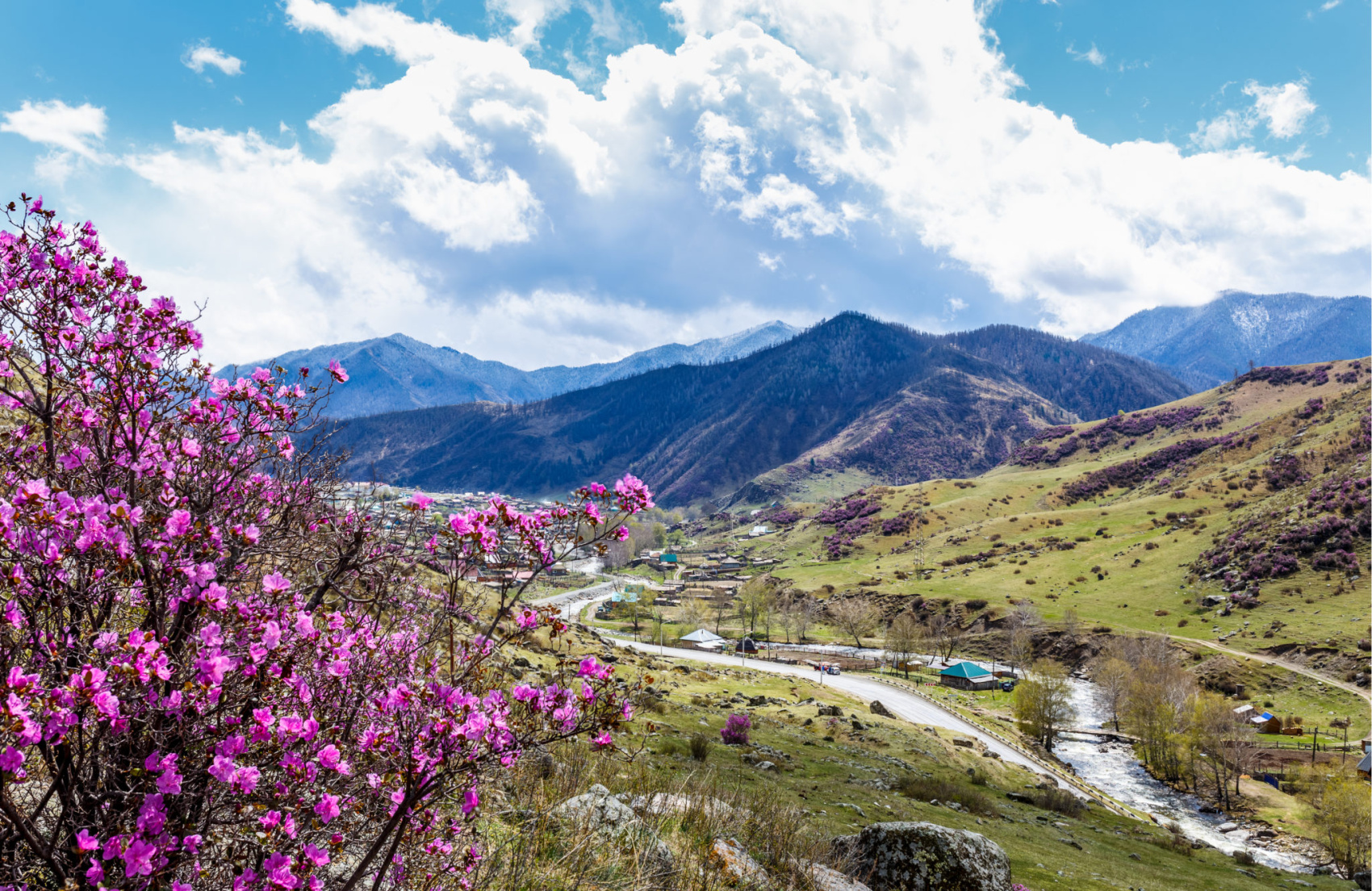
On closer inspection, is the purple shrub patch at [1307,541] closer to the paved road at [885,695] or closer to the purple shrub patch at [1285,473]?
the purple shrub patch at [1285,473]

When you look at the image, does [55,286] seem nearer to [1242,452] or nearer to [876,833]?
[876,833]

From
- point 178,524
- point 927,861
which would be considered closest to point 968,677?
point 927,861

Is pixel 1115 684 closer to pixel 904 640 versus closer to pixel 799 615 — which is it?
pixel 904 640

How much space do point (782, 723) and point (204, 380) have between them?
1614 inches

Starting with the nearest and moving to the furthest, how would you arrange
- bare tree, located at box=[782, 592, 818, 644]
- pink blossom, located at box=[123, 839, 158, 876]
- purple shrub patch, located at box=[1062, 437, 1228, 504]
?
1. pink blossom, located at box=[123, 839, 158, 876]
2. bare tree, located at box=[782, 592, 818, 644]
3. purple shrub patch, located at box=[1062, 437, 1228, 504]

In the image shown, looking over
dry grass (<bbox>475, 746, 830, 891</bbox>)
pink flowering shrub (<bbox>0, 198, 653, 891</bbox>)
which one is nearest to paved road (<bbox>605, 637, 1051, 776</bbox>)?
dry grass (<bbox>475, 746, 830, 891</bbox>)

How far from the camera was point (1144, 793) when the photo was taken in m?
48.1

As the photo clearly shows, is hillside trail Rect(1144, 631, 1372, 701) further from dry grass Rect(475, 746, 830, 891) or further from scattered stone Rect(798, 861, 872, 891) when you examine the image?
dry grass Rect(475, 746, 830, 891)

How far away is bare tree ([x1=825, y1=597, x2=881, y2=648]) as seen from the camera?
105 m

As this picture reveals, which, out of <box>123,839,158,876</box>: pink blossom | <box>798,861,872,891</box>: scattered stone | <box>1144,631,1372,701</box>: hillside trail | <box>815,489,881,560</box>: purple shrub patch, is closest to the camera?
<box>123,839,158,876</box>: pink blossom

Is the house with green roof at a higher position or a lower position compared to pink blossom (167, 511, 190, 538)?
lower

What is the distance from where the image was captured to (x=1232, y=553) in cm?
9294

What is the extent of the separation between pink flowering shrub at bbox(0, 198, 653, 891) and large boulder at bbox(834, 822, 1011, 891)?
934cm

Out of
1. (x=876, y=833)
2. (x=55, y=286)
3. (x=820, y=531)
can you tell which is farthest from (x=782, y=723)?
(x=820, y=531)
